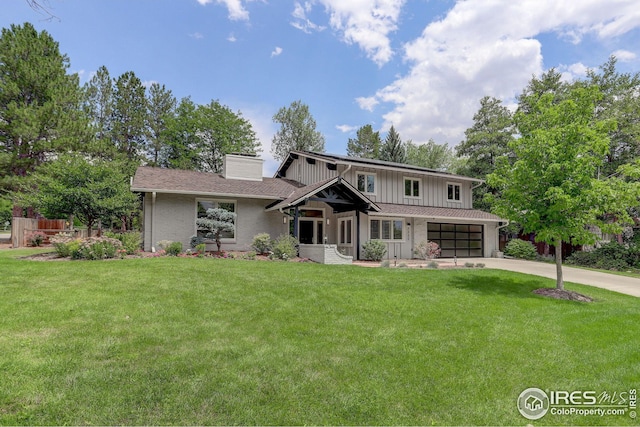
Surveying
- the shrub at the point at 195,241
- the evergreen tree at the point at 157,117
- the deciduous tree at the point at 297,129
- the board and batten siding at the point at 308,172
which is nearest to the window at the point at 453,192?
the board and batten siding at the point at 308,172

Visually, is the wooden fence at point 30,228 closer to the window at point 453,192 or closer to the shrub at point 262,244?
the shrub at point 262,244

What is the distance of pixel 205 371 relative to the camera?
3.96 meters

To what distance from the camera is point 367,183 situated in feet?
64.4

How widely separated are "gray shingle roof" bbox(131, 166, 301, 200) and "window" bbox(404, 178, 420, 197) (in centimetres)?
705

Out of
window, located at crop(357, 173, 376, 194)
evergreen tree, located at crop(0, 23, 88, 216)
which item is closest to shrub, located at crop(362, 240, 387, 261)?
window, located at crop(357, 173, 376, 194)

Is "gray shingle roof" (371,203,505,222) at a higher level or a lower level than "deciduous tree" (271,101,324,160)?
lower

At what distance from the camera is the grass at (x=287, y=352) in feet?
10.9

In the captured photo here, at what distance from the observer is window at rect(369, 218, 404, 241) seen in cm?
1853

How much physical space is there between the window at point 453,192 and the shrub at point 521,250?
14.5 feet

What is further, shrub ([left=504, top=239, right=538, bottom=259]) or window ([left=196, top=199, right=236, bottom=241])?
shrub ([left=504, top=239, right=538, bottom=259])

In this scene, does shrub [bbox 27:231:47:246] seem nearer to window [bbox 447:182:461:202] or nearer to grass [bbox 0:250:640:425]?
grass [bbox 0:250:640:425]

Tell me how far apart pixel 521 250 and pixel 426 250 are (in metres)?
6.75

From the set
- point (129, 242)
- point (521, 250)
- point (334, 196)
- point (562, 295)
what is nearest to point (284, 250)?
point (334, 196)

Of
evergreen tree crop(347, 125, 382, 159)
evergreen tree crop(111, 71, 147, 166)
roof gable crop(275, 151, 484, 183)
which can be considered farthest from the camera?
evergreen tree crop(347, 125, 382, 159)
